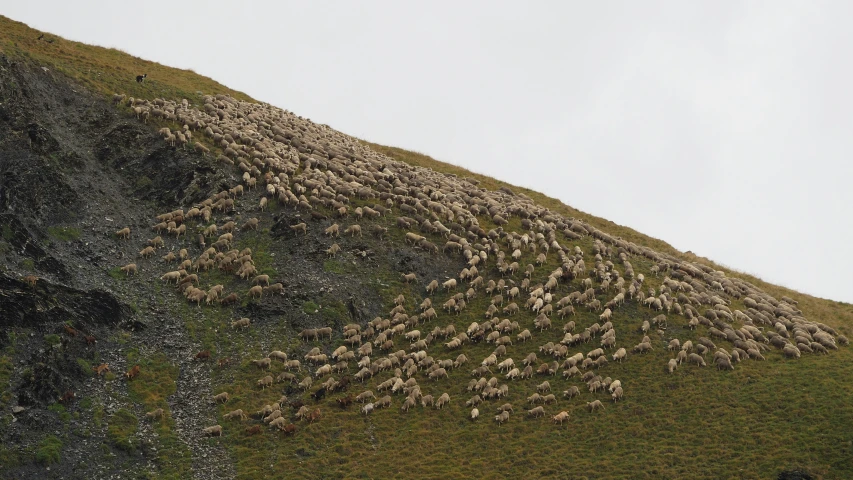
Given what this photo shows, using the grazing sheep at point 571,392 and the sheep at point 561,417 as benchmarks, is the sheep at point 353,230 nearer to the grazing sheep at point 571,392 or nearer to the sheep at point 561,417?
the grazing sheep at point 571,392

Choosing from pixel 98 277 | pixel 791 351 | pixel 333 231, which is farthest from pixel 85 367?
pixel 791 351

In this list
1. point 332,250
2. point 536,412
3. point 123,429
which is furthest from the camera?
point 332,250

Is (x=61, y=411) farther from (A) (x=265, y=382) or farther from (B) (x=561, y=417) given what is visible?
(B) (x=561, y=417)

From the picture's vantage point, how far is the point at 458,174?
267 feet

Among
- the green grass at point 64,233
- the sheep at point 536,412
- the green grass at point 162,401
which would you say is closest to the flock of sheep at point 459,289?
the sheep at point 536,412

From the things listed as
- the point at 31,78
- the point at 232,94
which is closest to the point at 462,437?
the point at 31,78

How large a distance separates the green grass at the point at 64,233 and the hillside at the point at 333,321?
1.43 ft

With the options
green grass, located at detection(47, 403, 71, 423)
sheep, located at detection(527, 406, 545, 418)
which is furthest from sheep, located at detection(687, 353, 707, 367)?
green grass, located at detection(47, 403, 71, 423)

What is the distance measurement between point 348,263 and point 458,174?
2502 centimetres

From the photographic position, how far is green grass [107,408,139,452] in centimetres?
4172

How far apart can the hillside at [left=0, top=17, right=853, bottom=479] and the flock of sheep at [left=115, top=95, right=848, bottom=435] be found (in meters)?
0.21

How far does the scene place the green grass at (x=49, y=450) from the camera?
39.1 metres

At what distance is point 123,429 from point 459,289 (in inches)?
989

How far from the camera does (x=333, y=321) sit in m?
54.5
